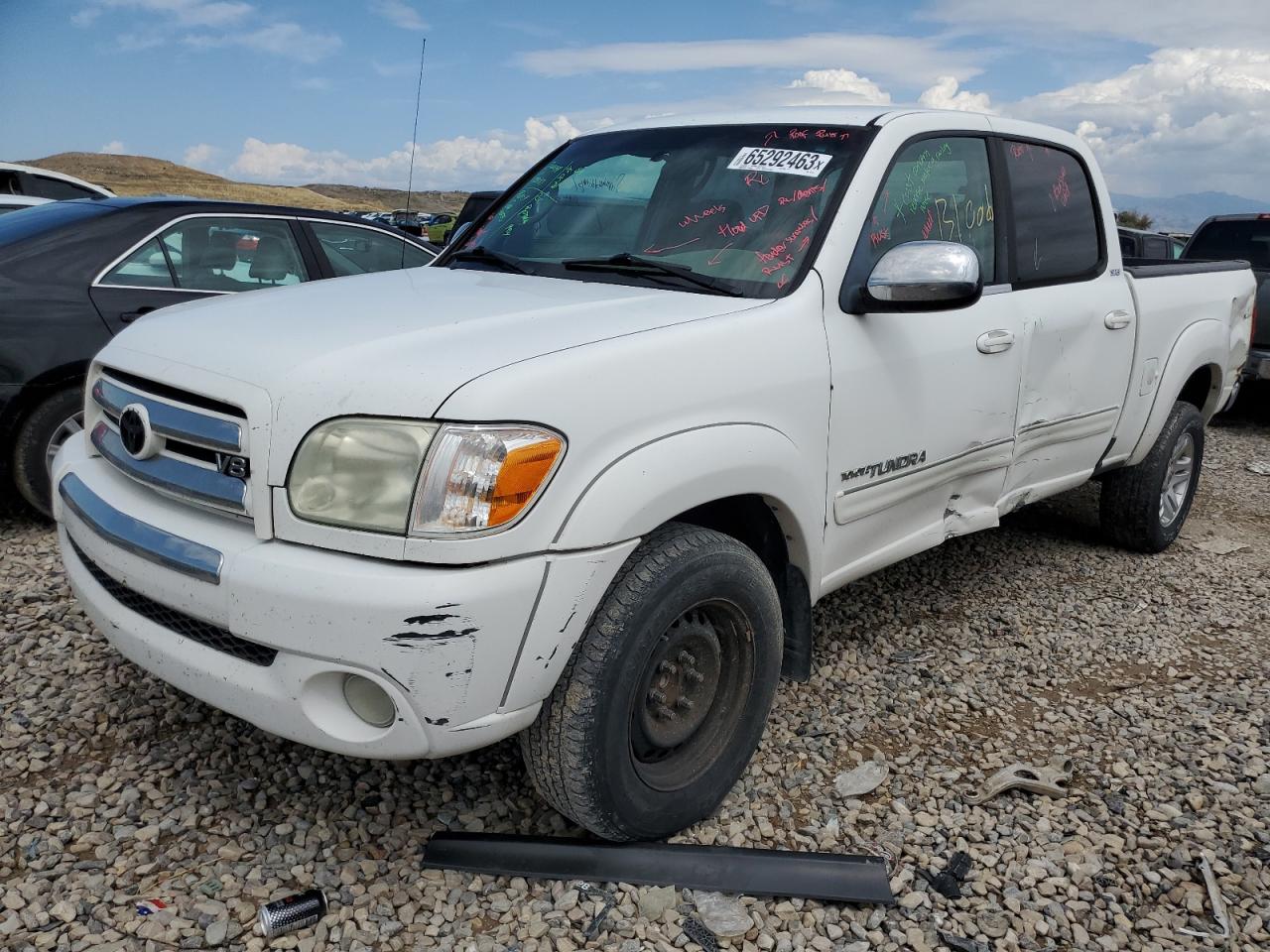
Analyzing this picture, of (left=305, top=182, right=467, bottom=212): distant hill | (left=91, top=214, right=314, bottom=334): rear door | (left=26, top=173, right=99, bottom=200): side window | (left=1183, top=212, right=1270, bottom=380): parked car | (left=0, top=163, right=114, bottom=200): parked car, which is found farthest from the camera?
(left=305, top=182, right=467, bottom=212): distant hill

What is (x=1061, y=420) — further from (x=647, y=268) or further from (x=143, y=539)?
(x=143, y=539)

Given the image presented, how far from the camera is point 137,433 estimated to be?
2.38 meters

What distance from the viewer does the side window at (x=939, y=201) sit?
304cm

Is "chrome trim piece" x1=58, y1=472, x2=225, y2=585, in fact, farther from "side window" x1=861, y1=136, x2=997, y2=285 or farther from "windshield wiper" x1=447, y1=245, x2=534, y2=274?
"side window" x1=861, y1=136, x2=997, y2=285

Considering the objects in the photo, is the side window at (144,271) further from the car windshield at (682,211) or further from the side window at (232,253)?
the car windshield at (682,211)

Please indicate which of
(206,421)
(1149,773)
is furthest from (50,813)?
(1149,773)

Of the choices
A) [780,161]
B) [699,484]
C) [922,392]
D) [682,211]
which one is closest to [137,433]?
[699,484]

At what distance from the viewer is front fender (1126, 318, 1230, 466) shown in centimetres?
454

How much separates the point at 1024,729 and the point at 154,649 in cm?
262

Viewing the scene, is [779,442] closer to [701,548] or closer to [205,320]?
[701,548]

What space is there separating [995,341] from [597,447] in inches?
70.3

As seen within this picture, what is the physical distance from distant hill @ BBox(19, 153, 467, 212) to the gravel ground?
47.8m

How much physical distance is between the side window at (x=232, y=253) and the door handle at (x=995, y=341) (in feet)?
11.3

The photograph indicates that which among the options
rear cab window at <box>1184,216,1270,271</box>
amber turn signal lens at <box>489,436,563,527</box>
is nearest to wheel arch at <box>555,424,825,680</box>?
amber turn signal lens at <box>489,436,563,527</box>
